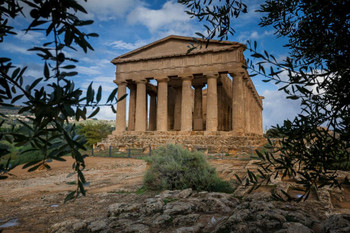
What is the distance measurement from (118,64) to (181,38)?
339 inches

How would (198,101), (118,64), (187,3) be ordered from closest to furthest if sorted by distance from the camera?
(187,3) < (118,64) < (198,101)

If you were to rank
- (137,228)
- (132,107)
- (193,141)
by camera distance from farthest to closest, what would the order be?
1. (132,107)
2. (193,141)
3. (137,228)

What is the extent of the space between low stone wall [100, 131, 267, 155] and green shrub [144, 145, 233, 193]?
10328 millimetres

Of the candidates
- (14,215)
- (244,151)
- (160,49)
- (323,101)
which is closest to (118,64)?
(160,49)

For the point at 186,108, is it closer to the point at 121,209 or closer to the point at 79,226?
the point at 121,209

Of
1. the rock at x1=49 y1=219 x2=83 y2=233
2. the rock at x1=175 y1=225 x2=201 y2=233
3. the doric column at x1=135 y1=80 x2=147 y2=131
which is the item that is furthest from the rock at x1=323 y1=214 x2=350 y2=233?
the doric column at x1=135 y1=80 x2=147 y2=131

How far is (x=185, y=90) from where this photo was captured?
24.0 metres

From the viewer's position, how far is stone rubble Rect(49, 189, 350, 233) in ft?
9.87

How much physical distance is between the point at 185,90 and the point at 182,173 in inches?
701

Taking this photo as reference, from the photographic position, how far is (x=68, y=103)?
55.4 inches

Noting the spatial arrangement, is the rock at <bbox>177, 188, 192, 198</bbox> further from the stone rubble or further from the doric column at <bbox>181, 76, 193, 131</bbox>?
the doric column at <bbox>181, 76, 193, 131</bbox>

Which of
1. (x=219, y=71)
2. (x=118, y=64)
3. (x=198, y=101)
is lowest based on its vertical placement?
(x=198, y=101)

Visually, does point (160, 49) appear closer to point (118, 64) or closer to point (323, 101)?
point (118, 64)

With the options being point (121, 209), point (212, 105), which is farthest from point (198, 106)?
point (121, 209)
